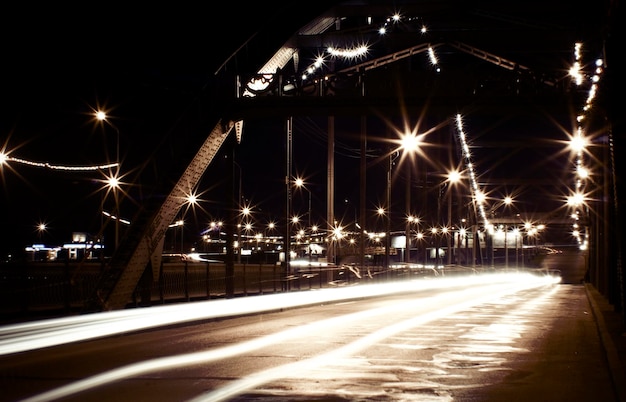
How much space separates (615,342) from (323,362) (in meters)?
5.15

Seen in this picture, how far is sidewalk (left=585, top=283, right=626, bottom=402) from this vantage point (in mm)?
10077

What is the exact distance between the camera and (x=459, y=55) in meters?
64.4

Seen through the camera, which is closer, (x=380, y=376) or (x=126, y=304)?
(x=380, y=376)

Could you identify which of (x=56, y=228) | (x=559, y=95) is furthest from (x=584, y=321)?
(x=56, y=228)

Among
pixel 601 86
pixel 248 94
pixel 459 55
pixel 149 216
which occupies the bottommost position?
pixel 149 216

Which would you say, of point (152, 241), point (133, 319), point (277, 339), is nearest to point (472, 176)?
point (152, 241)

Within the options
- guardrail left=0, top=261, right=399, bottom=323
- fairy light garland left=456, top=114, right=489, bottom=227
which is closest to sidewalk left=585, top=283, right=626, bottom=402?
guardrail left=0, top=261, right=399, bottom=323

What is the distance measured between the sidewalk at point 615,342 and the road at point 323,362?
253mm

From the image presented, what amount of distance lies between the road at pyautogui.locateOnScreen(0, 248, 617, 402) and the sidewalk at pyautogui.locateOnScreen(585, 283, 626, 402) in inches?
9.9

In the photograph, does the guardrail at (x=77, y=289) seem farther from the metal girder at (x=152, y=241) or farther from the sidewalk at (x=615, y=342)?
the sidewalk at (x=615, y=342)

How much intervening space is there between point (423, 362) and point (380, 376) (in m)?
1.88

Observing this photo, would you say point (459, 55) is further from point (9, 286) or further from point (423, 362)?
point (423, 362)

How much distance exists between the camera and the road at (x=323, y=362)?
10.2m

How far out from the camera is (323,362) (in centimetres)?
1310
